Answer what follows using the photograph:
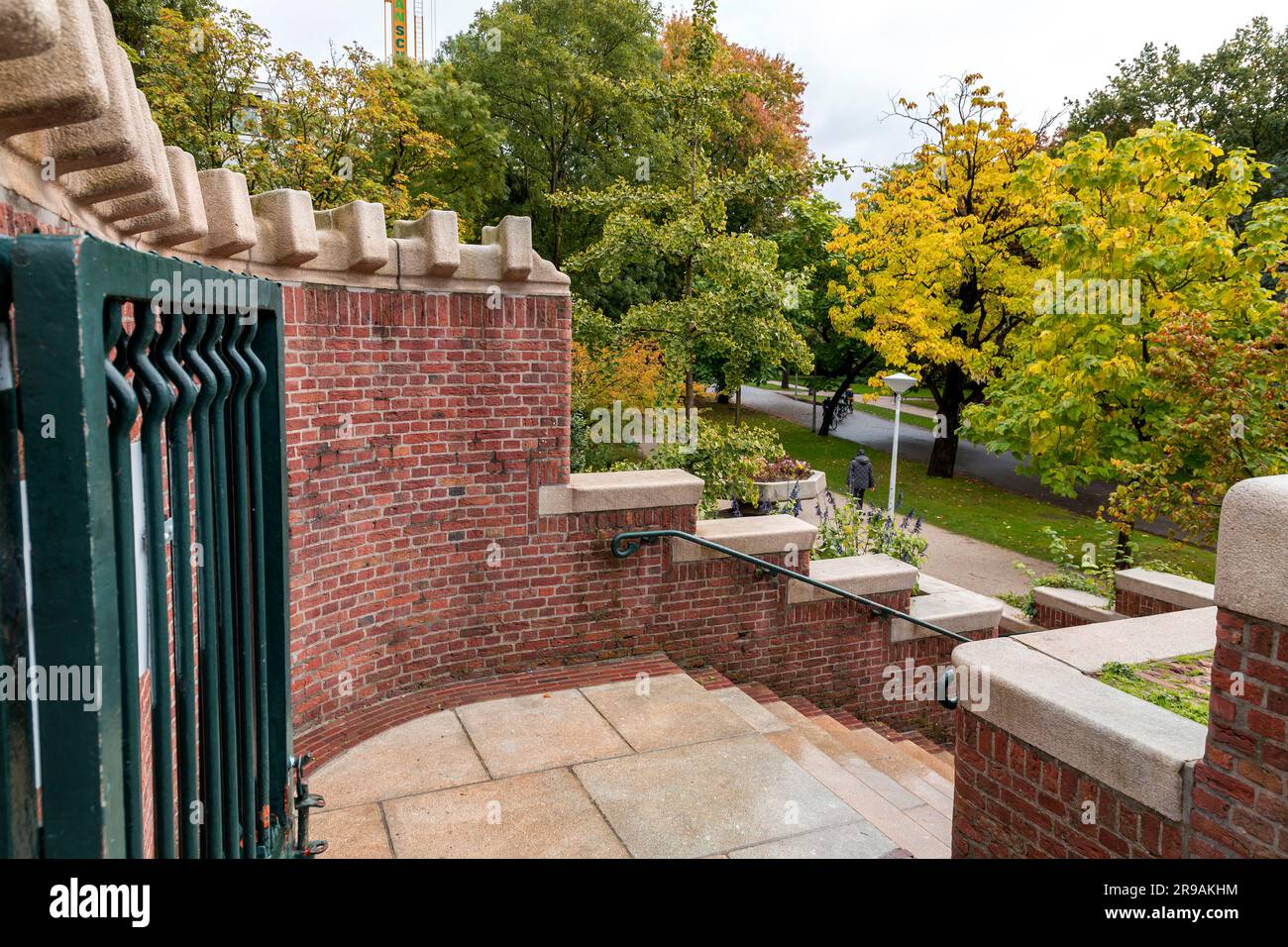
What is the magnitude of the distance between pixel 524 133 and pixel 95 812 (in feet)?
90.4

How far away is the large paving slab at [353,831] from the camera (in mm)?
4237

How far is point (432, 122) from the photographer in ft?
71.6

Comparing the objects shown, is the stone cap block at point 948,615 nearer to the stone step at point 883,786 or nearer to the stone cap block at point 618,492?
the stone step at point 883,786

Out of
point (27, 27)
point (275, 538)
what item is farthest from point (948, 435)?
point (27, 27)

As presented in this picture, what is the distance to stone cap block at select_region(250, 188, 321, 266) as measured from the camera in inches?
192

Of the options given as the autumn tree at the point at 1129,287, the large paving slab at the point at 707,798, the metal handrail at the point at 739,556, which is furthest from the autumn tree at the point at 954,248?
the large paving slab at the point at 707,798

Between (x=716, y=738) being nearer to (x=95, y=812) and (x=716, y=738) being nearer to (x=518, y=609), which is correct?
(x=518, y=609)

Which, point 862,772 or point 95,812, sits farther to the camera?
point 862,772

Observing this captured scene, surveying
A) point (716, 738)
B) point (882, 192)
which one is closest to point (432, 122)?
point (882, 192)

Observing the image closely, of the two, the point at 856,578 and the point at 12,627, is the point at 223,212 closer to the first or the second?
the point at 12,627

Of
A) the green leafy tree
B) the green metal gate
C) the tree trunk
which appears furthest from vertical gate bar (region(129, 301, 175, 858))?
the green leafy tree

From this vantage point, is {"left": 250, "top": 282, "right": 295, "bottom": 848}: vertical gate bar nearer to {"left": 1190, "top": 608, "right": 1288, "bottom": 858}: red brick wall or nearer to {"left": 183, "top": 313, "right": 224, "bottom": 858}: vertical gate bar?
{"left": 183, "top": 313, "right": 224, "bottom": 858}: vertical gate bar

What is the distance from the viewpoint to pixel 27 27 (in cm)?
115

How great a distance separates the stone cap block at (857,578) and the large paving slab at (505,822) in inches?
126
